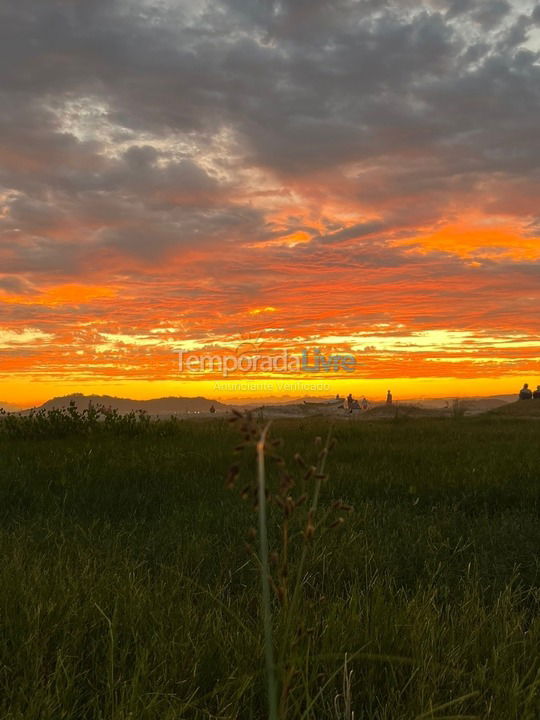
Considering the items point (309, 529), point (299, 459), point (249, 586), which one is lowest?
point (249, 586)

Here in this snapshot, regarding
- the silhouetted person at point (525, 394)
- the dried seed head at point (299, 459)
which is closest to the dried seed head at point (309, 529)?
the dried seed head at point (299, 459)

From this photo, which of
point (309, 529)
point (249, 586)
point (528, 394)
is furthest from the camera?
point (528, 394)

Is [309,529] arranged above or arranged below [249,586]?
above

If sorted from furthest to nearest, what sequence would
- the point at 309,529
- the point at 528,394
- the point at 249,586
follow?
the point at 528,394, the point at 249,586, the point at 309,529

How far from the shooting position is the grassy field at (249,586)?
2.38 m

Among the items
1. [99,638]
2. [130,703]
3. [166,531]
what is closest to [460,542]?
→ [166,531]

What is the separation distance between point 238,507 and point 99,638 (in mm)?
3653

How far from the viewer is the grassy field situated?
93.6 inches

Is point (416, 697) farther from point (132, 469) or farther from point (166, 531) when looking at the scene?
point (132, 469)

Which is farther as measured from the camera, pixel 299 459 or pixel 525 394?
pixel 525 394

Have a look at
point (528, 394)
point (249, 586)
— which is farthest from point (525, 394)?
point (249, 586)

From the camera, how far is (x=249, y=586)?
169 inches

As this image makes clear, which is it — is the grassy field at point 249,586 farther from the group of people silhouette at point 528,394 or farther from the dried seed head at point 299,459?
the group of people silhouette at point 528,394

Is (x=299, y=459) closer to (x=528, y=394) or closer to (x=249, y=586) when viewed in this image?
(x=249, y=586)
